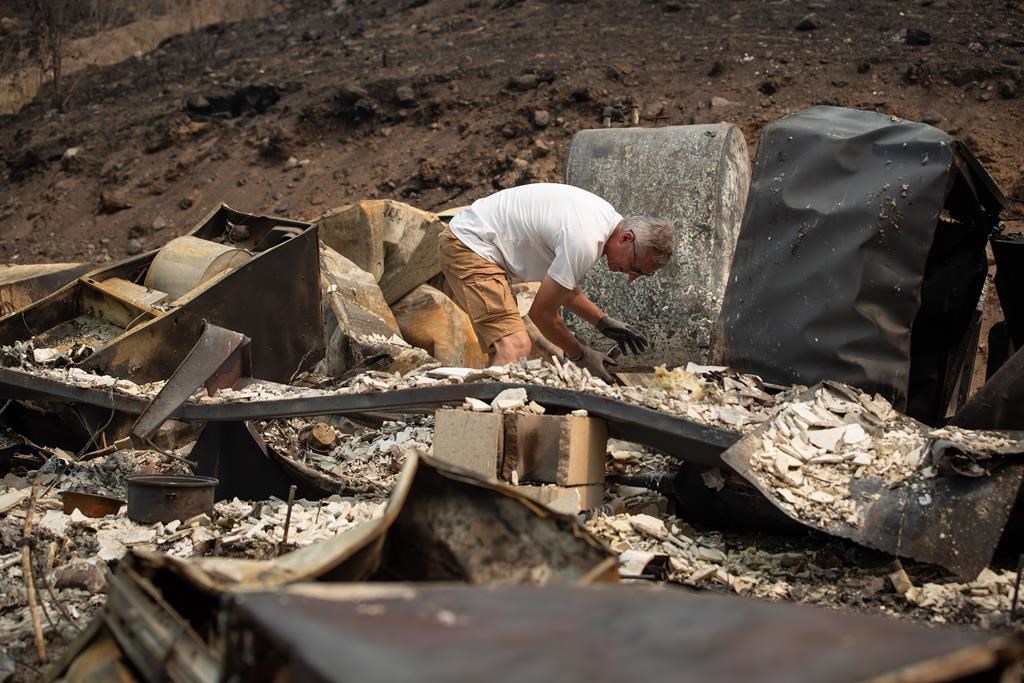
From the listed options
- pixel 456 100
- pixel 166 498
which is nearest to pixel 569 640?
pixel 166 498

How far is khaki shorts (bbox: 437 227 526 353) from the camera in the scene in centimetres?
553

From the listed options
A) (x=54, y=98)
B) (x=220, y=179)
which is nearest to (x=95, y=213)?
(x=220, y=179)

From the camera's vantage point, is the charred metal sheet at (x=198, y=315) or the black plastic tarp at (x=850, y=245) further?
the charred metal sheet at (x=198, y=315)

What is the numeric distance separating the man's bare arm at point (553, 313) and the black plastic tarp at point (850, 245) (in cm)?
79

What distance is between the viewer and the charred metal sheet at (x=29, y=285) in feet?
23.5

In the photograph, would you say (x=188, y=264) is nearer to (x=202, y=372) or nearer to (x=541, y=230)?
(x=202, y=372)

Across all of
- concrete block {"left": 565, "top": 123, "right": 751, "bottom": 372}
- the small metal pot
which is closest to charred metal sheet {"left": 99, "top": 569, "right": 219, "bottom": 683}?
the small metal pot

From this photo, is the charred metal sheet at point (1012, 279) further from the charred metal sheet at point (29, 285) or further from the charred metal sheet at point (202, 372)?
the charred metal sheet at point (29, 285)

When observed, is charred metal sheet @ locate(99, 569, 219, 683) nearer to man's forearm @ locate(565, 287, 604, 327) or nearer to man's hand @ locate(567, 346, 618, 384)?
man's hand @ locate(567, 346, 618, 384)

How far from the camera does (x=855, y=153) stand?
4.75m

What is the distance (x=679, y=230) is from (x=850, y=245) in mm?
2470

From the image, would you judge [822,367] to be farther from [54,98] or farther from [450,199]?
[54,98]

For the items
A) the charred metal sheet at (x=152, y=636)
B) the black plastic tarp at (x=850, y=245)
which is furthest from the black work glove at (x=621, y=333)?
the charred metal sheet at (x=152, y=636)

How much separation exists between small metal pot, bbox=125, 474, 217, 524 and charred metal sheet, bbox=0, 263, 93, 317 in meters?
3.29
